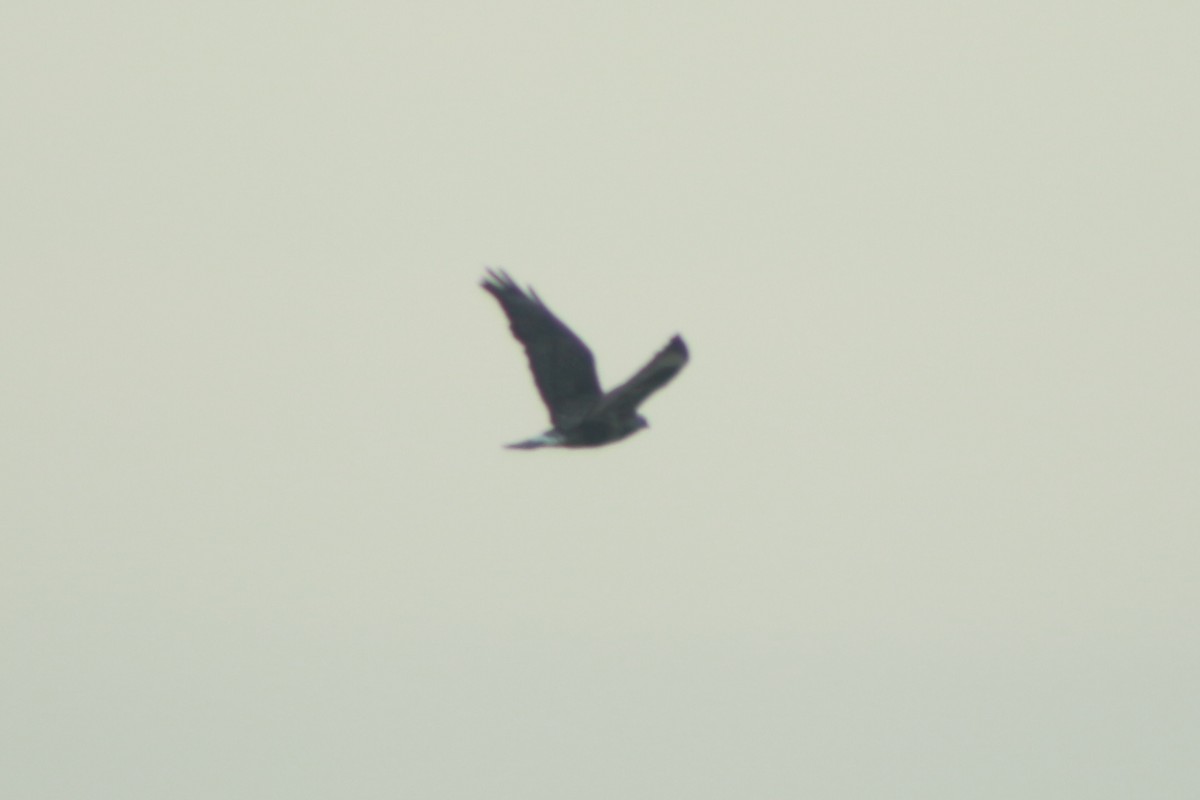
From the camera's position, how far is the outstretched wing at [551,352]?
26.0 meters

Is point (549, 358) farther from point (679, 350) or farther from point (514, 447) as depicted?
point (679, 350)

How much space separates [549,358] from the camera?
26.1 metres

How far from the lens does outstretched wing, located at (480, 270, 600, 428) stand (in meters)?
26.0

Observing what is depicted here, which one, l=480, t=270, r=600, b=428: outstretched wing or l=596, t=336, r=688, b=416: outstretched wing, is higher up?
l=480, t=270, r=600, b=428: outstretched wing

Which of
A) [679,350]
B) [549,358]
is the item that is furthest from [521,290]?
[679,350]

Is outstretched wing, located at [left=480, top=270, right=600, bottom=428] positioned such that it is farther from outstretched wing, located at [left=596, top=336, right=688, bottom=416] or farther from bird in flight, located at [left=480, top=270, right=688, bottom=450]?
outstretched wing, located at [left=596, top=336, right=688, bottom=416]

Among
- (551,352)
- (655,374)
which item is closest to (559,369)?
(551,352)

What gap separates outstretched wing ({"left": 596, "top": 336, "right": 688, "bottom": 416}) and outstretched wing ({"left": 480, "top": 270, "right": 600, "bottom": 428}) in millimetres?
1840

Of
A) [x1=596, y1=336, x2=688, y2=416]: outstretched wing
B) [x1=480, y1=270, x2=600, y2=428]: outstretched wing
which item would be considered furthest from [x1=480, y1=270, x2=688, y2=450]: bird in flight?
[x1=596, y1=336, x2=688, y2=416]: outstretched wing

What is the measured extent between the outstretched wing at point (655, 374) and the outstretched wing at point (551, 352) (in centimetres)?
184

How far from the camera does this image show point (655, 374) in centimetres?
2311

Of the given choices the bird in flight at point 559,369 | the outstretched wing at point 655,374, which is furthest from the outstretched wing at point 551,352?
the outstretched wing at point 655,374

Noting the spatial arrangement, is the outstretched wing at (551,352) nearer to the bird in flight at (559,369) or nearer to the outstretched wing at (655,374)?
the bird in flight at (559,369)

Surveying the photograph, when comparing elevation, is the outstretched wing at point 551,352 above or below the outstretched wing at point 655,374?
above
